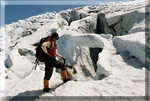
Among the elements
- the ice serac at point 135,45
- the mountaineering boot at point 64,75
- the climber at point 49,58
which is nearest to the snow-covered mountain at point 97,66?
the ice serac at point 135,45

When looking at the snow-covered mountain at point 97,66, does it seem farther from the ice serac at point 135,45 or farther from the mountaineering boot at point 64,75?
the mountaineering boot at point 64,75

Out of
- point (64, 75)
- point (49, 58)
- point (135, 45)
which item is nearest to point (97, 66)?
point (64, 75)

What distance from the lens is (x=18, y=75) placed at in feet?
30.9

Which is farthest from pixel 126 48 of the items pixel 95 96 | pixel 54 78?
pixel 54 78

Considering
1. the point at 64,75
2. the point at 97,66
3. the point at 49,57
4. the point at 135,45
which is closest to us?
the point at 49,57

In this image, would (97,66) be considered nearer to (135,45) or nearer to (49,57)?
(135,45)

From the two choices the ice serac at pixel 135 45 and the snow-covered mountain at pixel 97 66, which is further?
the ice serac at pixel 135 45

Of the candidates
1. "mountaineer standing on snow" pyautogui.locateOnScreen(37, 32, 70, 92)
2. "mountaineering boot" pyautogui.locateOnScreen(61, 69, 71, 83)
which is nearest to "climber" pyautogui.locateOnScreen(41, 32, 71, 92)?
"mountaineer standing on snow" pyautogui.locateOnScreen(37, 32, 70, 92)

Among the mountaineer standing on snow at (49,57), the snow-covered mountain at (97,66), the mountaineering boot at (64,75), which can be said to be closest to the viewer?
the snow-covered mountain at (97,66)

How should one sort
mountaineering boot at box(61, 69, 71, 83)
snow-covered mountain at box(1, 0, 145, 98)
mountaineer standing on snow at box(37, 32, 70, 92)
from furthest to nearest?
mountaineering boot at box(61, 69, 71, 83) → mountaineer standing on snow at box(37, 32, 70, 92) → snow-covered mountain at box(1, 0, 145, 98)

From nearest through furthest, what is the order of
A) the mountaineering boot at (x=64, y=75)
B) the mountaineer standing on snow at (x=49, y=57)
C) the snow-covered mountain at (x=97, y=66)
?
the snow-covered mountain at (x=97, y=66)
the mountaineer standing on snow at (x=49, y=57)
the mountaineering boot at (x=64, y=75)

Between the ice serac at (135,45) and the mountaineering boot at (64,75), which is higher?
the ice serac at (135,45)

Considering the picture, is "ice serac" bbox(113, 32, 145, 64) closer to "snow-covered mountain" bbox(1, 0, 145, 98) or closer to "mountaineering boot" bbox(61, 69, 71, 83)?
"snow-covered mountain" bbox(1, 0, 145, 98)

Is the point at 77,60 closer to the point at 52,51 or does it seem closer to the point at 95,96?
the point at 52,51
